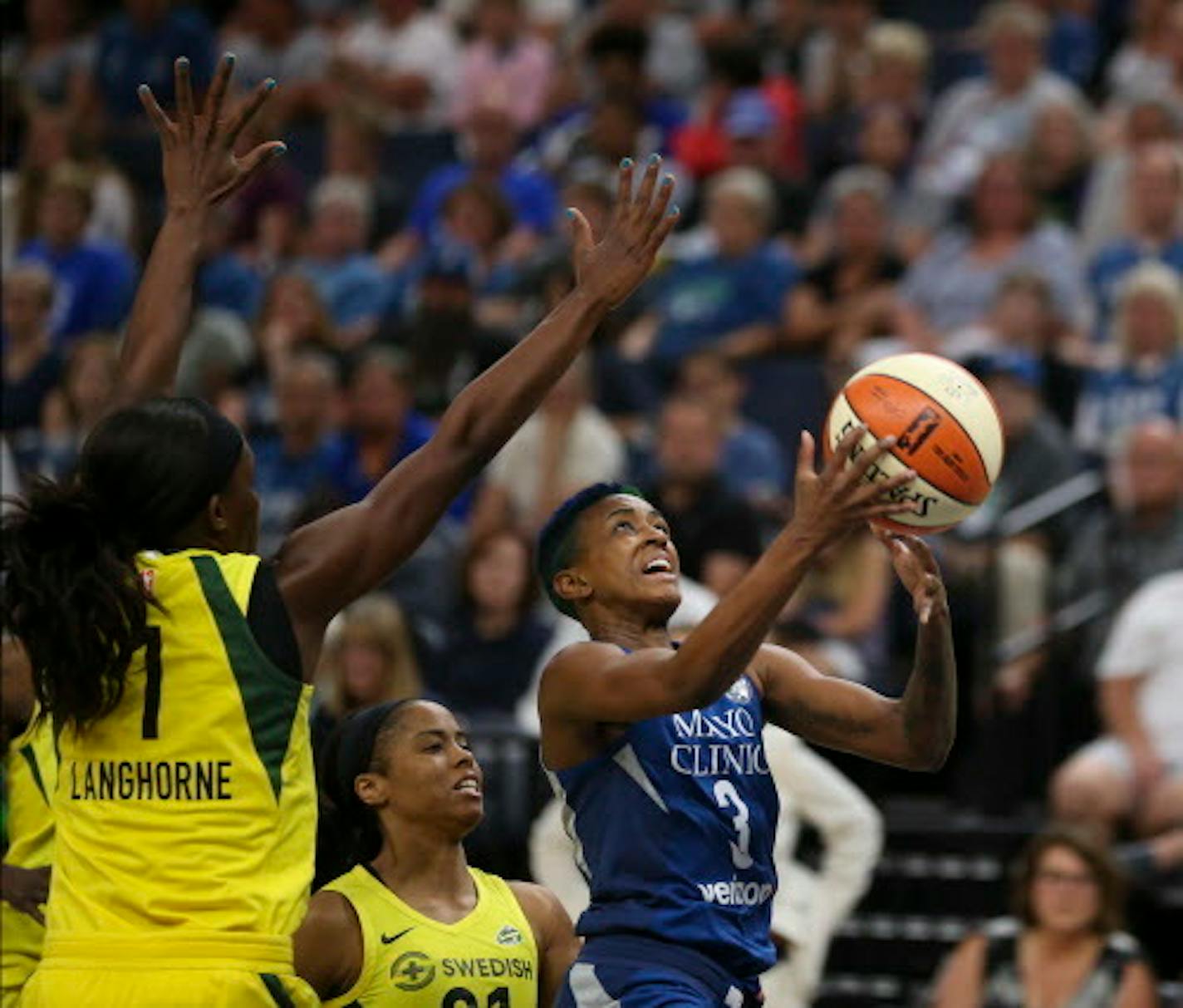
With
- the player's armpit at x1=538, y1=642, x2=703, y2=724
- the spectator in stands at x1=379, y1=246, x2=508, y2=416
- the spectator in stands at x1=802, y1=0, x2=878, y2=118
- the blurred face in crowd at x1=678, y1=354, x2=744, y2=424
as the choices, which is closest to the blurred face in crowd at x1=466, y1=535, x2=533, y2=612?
the blurred face in crowd at x1=678, y1=354, x2=744, y2=424

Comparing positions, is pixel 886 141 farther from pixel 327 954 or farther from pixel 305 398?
pixel 327 954

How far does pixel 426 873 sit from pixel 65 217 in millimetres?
8865

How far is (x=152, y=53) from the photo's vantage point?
17.2 metres

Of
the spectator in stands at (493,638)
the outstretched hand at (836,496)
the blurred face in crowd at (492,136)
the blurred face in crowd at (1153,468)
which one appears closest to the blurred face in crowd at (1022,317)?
the blurred face in crowd at (1153,468)

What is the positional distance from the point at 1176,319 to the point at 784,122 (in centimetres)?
392

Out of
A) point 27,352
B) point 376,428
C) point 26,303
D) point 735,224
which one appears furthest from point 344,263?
point 376,428

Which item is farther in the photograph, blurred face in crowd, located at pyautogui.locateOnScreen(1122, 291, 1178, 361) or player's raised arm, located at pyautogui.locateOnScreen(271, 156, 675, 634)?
blurred face in crowd, located at pyautogui.locateOnScreen(1122, 291, 1178, 361)

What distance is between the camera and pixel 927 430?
5.62 meters

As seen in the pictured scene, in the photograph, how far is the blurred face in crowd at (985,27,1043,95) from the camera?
1427 centimetres

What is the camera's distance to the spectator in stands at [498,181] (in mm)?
14914

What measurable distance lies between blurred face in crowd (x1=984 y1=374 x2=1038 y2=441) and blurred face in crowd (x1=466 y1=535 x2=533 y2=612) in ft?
7.19

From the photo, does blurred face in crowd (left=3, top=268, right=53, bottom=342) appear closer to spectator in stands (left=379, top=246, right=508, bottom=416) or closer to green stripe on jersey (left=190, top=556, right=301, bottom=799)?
spectator in stands (left=379, top=246, right=508, bottom=416)

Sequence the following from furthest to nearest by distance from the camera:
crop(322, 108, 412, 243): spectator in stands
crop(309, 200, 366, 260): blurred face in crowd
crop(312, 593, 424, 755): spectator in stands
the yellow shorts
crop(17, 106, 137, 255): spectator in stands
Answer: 1. crop(322, 108, 412, 243): spectator in stands
2. crop(17, 106, 137, 255): spectator in stands
3. crop(309, 200, 366, 260): blurred face in crowd
4. crop(312, 593, 424, 755): spectator in stands
5. the yellow shorts

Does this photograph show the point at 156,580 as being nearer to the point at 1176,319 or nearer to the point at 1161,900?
the point at 1161,900
